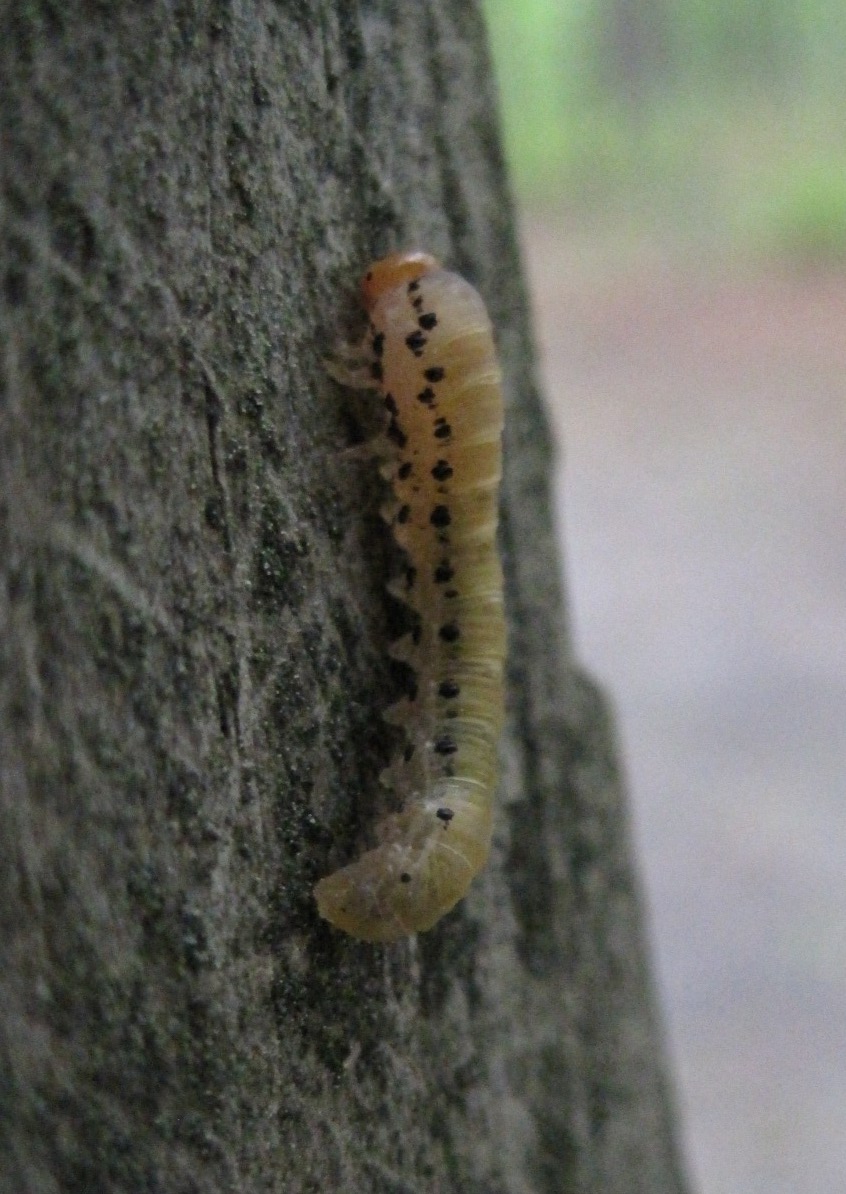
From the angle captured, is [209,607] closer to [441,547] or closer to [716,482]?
[441,547]

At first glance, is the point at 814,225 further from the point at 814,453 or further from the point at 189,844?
the point at 189,844

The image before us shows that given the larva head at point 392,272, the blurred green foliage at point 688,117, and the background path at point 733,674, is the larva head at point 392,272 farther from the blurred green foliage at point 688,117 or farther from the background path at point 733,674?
the blurred green foliage at point 688,117

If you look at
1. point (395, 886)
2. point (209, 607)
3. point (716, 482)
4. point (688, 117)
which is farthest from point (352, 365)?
point (688, 117)

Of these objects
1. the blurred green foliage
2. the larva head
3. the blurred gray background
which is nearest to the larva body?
the larva head

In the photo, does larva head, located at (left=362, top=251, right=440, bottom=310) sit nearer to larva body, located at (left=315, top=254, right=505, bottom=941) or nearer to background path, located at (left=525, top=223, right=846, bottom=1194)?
larva body, located at (left=315, top=254, right=505, bottom=941)

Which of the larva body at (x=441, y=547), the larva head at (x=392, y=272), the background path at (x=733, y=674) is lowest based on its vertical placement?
the larva body at (x=441, y=547)

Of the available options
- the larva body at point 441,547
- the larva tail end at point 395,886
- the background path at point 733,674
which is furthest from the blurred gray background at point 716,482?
the larva tail end at point 395,886
